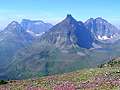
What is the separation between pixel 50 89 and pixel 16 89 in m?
5.43

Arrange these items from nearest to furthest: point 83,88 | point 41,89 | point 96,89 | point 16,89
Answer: point 96,89, point 83,88, point 41,89, point 16,89

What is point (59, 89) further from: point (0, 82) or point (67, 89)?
point (0, 82)

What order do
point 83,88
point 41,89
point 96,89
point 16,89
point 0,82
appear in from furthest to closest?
point 0,82 → point 16,89 → point 41,89 → point 83,88 → point 96,89

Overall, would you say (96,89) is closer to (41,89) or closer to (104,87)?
(104,87)

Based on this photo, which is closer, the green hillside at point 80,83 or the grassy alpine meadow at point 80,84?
the grassy alpine meadow at point 80,84

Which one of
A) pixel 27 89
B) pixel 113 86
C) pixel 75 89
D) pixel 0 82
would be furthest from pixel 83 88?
pixel 0 82

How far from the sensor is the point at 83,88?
29578 millimetres

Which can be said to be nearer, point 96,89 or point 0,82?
point 96,89

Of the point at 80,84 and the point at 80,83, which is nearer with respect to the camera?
the point at 80,84

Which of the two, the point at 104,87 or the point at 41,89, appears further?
the point at 41,89

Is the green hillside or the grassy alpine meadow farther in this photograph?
the green hillside

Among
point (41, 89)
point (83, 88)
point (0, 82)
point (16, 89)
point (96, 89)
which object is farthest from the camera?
point (0, 82)

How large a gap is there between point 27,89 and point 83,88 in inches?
261

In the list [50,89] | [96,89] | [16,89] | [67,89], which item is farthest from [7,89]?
[96,89]
